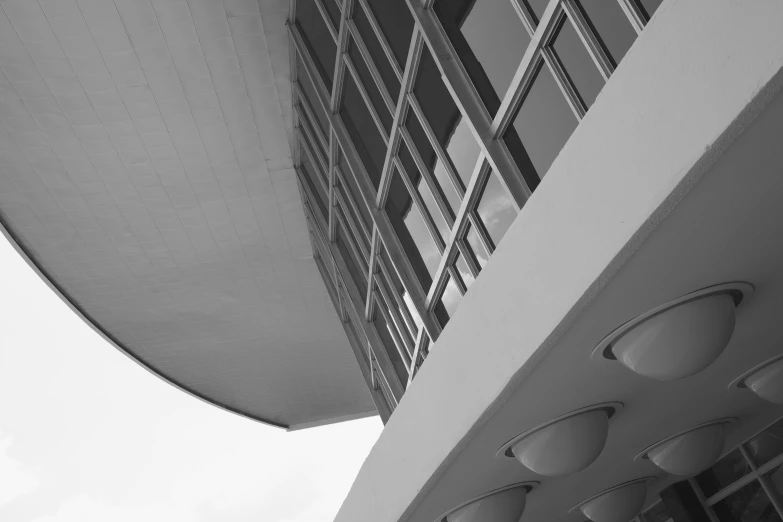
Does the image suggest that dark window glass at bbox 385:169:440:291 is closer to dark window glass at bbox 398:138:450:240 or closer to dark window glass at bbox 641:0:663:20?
dark window glass at bbox 398:138:450:240

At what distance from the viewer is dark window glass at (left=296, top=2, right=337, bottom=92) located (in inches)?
470

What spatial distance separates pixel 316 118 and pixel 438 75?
6.39 m

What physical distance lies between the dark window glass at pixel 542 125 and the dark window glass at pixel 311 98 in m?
6.91

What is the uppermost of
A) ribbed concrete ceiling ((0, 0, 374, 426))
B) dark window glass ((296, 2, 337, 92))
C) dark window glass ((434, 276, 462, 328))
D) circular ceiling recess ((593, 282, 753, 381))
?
ribbed concrete ceiling ((0, 0, 374, 426))

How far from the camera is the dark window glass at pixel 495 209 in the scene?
24.4 ft

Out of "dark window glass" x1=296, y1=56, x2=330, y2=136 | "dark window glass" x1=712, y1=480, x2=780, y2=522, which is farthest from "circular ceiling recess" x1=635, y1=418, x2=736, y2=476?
"dark window glass" x1=296, y1=56, x2=330, y2=136

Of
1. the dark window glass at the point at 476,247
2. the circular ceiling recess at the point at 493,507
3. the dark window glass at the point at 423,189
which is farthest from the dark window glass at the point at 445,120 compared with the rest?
the circular ceiling recess at the point at 493,507

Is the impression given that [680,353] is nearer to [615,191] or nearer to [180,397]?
[615,191]

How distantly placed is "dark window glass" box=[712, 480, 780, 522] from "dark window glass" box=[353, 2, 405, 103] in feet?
25.9

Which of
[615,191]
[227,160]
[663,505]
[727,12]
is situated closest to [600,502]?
[663,505]

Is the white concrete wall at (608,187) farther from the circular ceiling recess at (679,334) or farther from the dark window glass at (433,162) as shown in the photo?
the dark window glass at (433,162)

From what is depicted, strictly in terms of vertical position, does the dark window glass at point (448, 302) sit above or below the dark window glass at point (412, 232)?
below

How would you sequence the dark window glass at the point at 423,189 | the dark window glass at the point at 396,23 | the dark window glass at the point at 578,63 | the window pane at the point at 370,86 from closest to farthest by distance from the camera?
the dark window glass at the point at 578,63, the dark window glass at the point at 396,23, the dark window glass at the point at 423,189, the window pane at the point at 370,86

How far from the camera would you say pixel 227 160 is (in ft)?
57.2
